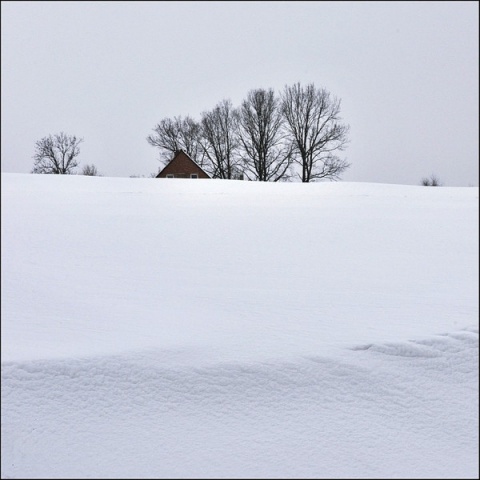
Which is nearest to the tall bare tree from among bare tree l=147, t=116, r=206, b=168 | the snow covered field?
bare tree l=147, t=116, r=206, b=168

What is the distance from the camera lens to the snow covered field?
209 centimetres

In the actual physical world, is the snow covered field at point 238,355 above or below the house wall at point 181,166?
below

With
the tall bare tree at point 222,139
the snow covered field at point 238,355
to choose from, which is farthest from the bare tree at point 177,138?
the snow covered field at point 238,355

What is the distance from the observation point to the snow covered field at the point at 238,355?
2.09 meters

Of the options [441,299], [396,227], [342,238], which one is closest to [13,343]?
[441,299]

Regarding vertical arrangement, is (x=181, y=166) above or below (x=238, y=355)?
above

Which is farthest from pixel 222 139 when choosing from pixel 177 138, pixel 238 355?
pixel 238 355

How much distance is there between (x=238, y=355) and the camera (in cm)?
239

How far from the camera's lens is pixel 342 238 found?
13.6 ft

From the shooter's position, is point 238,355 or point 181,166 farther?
point 181,166

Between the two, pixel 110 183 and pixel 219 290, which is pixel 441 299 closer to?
pixel 219 290

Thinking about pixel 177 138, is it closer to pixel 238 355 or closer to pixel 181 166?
pixel 181 166

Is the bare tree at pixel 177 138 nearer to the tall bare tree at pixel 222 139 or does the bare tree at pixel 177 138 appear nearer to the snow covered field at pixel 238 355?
the tall bare tree at pixel 222 139

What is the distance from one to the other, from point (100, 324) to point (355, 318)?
4.41ft
